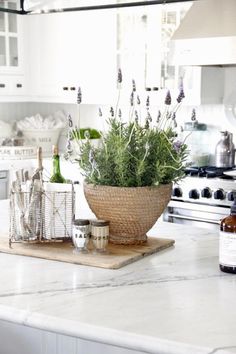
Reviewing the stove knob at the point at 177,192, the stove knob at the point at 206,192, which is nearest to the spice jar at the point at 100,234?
the stove knob at the point at 206,192

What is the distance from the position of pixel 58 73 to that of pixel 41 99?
272mm

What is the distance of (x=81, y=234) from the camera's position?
6.05 feet

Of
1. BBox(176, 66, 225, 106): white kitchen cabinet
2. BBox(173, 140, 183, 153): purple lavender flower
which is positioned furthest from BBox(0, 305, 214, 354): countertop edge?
BBox(176, 66, 225, 106): white kitchen cabinet

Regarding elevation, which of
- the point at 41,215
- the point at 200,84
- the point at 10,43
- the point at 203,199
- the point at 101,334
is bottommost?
the point at 203,199

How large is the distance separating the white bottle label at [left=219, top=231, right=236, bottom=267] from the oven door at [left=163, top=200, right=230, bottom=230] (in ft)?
6.90

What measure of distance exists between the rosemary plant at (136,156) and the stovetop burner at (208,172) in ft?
6.62

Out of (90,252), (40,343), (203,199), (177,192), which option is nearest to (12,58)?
(177,192)

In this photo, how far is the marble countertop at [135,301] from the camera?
1.24 metres

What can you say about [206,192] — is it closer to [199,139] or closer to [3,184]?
[199,139]

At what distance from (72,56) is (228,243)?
3.44 m

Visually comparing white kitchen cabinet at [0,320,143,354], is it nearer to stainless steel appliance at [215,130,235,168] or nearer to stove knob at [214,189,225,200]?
stove knob at [214,189,225,200]

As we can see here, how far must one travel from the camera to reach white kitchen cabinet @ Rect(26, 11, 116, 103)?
4652 mm

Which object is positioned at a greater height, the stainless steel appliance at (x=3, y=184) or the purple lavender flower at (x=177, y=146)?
the purple lavender flower at (x=177, y=146)

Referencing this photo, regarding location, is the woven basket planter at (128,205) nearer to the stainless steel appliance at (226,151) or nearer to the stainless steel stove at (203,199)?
the stainless steel stove at (203,199)
